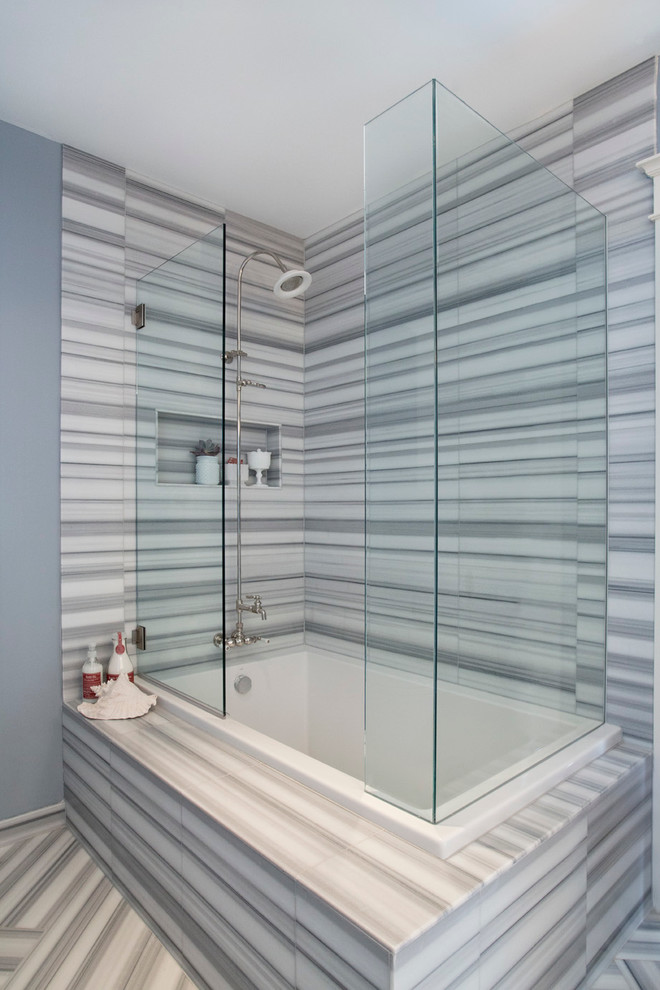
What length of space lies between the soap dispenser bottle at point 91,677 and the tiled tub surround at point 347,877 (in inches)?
13.2

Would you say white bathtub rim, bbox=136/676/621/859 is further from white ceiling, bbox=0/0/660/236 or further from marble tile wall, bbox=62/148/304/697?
white ceiling, bbox=0/0/660/236

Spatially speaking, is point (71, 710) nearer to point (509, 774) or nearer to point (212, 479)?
point (212, 479)

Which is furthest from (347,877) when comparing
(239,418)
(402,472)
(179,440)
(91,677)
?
(239,418)

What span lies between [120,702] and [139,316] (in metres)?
1.44

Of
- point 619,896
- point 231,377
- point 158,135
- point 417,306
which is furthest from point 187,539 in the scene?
point 619,896

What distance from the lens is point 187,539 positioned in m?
2.07

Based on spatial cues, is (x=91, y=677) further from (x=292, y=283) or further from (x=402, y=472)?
(x=292, y=283)

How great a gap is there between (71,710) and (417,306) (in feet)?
5.93

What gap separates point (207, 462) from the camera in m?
1.99

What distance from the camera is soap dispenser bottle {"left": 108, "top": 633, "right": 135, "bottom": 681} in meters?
2.16

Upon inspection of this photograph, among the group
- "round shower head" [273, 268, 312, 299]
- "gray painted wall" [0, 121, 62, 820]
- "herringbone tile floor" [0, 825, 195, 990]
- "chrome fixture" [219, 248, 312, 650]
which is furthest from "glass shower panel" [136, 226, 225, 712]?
"herringbone tile floor" [0, 825, 195, 990]

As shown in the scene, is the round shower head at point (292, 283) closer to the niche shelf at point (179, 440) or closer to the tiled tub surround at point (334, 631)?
the tiled tub surround at point (334, 631)

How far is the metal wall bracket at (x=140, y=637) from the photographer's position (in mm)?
2311

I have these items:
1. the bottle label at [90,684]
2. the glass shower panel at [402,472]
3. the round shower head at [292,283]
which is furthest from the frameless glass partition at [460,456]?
the bottle label at [90,684]
